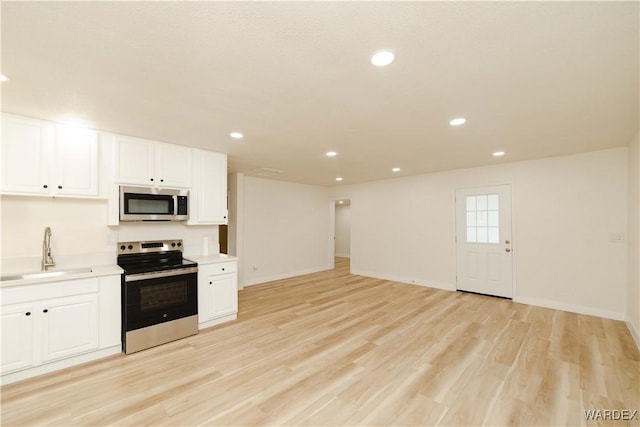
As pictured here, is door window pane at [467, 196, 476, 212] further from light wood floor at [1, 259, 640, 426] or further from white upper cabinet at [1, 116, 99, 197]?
white upper cabinet at [1, 116, 99, 197]

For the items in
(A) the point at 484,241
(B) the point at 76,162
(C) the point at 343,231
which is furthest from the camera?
(C) the point at 343,231

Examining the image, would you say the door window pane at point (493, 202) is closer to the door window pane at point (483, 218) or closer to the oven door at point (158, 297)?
the door window pane at point (483, 218)

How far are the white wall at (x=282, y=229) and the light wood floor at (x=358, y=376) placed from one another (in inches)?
93.5

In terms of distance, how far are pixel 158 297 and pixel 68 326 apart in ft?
2.51

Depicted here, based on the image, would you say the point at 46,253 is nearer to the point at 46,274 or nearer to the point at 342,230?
the point at 46,274

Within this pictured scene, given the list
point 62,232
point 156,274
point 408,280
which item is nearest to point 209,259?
point 156,274

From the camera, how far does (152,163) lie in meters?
3.38

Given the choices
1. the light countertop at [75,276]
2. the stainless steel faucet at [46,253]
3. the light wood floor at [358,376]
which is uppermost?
the stainless steel faucet at [46,253]

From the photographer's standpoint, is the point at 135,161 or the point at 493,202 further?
the point at 493,202

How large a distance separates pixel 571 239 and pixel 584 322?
1.23 m

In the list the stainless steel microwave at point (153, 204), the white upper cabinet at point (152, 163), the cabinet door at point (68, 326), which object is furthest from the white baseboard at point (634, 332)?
the cabinet door at point (68, 326)

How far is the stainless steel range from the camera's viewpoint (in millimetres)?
2861

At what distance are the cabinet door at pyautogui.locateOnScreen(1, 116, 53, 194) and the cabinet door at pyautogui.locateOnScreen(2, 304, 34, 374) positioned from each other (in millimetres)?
1132

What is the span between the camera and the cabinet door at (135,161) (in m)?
3.15
